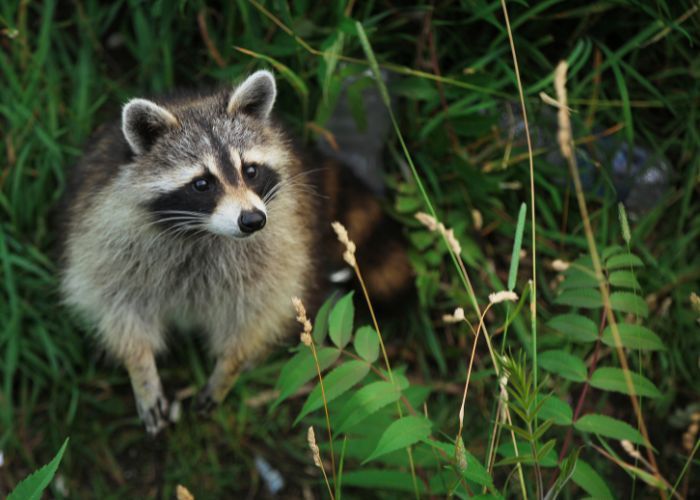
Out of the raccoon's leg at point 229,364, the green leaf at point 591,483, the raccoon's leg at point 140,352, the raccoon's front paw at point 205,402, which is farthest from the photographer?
the raccoon's front paw at point 205,402

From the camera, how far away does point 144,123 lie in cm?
236

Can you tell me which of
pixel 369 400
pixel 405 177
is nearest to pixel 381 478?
pixel 369 400

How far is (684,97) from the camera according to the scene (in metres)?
3.34

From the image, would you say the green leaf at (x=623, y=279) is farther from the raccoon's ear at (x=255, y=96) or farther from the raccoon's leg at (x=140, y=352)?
the raccoon's leg at (x=140, y=352)

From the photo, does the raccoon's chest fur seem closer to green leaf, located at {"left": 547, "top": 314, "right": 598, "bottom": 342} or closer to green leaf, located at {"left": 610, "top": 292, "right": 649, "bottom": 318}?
green leaf, located at {"left": 547, "top": 314, "right": 598, "bottom": 342}

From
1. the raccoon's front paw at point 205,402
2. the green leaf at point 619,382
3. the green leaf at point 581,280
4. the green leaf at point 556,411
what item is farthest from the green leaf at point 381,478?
the raccoon's front paw at point 205,402

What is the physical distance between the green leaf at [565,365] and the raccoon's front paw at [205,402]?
4.84 feet

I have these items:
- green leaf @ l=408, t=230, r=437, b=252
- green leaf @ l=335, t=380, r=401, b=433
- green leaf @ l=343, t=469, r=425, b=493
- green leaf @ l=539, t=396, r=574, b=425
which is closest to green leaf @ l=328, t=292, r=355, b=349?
green leaf @ l=335, t=380, r=401, b=433

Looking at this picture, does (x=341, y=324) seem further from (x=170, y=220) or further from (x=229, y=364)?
(x=229, y=364)

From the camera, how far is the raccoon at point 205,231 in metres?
2.37

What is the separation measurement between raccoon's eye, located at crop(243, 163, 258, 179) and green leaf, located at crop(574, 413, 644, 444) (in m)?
1.20

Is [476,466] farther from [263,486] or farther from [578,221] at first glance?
[578,221]

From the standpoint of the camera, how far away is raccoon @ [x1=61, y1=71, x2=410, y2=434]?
237 cm

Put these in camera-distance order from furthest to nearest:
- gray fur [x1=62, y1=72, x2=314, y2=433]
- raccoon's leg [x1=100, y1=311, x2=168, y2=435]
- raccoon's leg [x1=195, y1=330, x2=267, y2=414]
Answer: raccoon's leg [x1=195, y1=330, x2=267, y2=414] < raccoon's leg [x1=100, y1=311, x2=168, y2=435] < gray fur [x1=62, y1=72, x2=314, y2=433]
